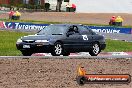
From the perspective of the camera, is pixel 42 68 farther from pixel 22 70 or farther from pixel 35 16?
pixel 35 16

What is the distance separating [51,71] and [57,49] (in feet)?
18.4

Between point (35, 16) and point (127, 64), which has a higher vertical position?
point (127, 64)

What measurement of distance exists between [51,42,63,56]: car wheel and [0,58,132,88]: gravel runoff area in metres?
2.17

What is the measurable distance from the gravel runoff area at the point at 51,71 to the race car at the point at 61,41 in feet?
7.48

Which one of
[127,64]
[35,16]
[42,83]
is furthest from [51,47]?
[35,16]

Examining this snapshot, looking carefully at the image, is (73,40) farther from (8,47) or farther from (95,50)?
(8,47)

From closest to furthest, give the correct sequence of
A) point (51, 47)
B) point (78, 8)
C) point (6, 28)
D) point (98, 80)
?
point (98, 80) < point (51, 47) < point (6, 28) < point (78, 8)

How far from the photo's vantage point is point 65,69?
566 inches

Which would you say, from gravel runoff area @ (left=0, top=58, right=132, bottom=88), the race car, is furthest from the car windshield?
A: gravel runoff area @ (left=0, top=58, right=132, bottom=88)

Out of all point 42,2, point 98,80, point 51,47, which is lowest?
point 42,2

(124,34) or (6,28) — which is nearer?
(124,34)

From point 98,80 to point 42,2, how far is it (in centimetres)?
8924

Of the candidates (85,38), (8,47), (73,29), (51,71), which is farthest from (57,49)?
(51,71)

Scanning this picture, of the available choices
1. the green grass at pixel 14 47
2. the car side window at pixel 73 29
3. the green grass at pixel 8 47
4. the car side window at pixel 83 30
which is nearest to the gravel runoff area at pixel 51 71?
the car side window at pixel 73 29
